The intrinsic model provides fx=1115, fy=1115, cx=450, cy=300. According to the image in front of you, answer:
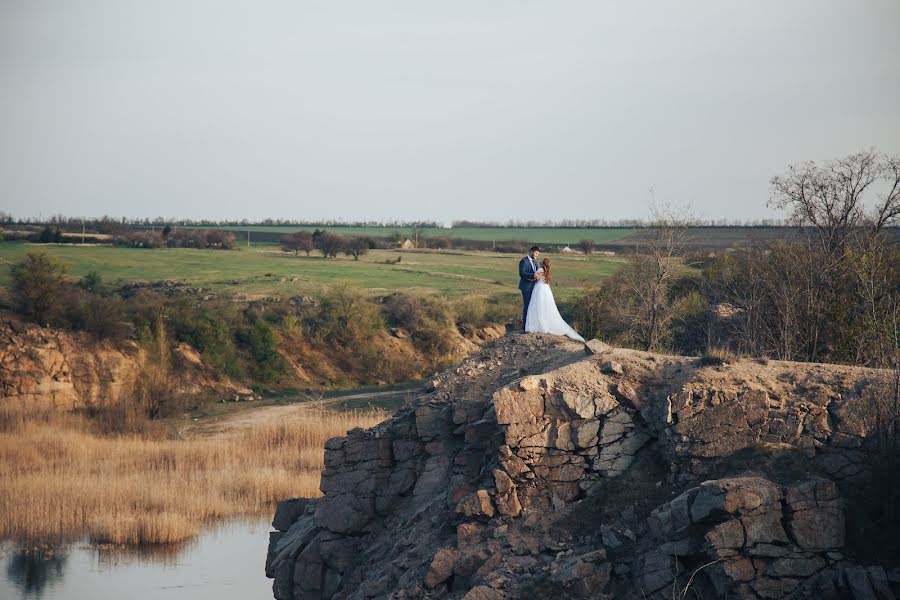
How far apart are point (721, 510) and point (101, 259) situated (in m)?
66.3

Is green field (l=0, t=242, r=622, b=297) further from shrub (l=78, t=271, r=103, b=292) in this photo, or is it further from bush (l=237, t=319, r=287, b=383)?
bush (l=237, t=319, r=287, b=383)

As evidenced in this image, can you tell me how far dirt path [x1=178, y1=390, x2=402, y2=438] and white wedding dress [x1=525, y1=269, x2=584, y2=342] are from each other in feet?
61.5

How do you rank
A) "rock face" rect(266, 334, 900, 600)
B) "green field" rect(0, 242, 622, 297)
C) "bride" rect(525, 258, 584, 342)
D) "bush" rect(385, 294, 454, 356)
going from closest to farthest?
"rock face" rect(266, 334, 900, 600) → "bride" rect(525, 258, 584, 342) → "bush" rect(385, 294, 454, 356) → "green field" rect(0, 242, 622, 297)

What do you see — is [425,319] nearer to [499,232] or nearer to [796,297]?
[796,297]

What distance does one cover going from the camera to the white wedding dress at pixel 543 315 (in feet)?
66.4

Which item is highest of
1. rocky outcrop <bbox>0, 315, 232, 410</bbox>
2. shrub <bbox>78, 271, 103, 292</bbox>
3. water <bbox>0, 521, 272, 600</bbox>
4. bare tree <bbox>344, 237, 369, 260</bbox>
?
bare tree <bbox>344, 237, 369, 260</bbox>

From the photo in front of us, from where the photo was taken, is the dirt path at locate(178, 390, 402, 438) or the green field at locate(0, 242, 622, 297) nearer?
the dirt path at locate(178, 390, 402, 438)

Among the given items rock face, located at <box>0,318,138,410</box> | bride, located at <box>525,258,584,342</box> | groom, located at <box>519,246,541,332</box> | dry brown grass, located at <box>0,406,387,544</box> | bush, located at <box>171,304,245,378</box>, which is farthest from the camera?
bush, located at <box>171,304,245,378</box>

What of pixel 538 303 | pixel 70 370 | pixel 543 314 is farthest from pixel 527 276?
pixel 70 370

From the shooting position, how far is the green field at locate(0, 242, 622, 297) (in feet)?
217

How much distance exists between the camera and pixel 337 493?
17281 millimetres

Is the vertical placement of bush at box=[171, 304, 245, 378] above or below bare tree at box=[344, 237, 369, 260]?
below

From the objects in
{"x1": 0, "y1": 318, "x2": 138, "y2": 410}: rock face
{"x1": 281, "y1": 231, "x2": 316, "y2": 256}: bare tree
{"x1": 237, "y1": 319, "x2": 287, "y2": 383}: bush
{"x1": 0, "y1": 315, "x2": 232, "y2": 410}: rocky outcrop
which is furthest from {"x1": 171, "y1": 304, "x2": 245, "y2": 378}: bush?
{"x1": 281, "y1": 231, "x2": 316, "y2": 256}: bare tree

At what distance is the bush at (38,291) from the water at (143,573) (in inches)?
934
